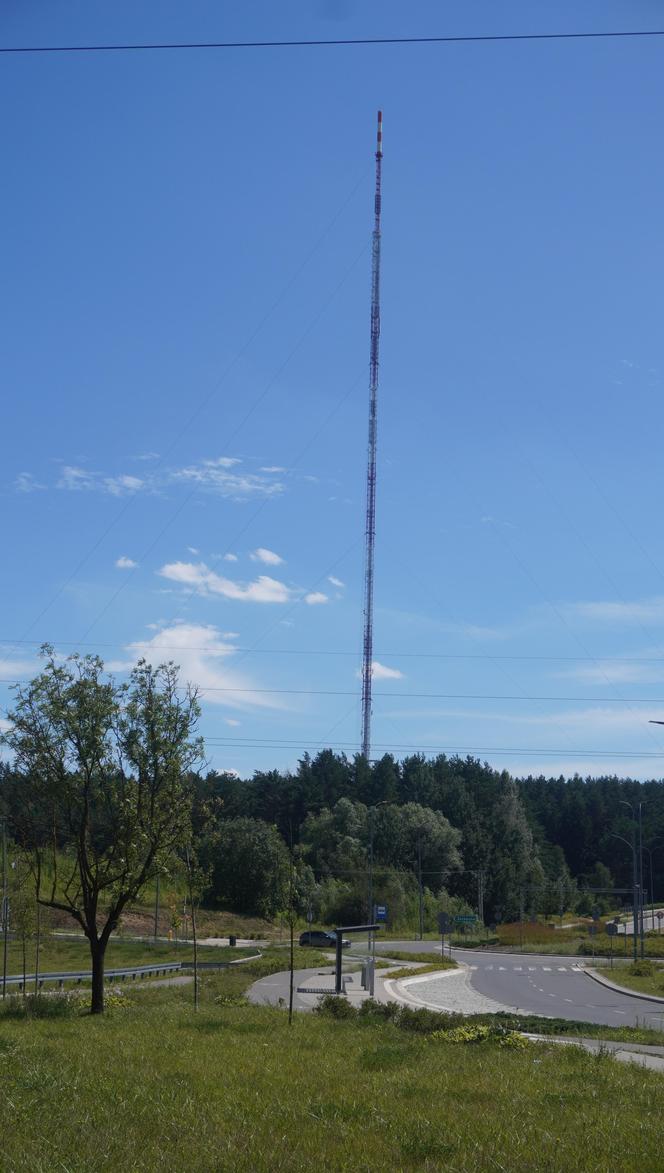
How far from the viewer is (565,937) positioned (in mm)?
88875

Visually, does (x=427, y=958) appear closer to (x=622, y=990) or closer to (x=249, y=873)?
(x=622, y=990)

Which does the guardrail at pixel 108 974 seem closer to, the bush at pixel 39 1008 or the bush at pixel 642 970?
the bush at pixel 39 1008

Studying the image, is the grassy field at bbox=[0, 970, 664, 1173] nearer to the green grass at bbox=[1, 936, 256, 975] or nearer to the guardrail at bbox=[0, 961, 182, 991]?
the guardrail at bbox=[0, 961, 182, 991]

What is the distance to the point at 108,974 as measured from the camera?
48.9m

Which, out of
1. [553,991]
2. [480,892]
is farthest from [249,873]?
[553,991]

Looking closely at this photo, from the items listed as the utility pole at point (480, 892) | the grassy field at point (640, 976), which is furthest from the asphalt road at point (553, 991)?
the utility pole at point (480, 892)

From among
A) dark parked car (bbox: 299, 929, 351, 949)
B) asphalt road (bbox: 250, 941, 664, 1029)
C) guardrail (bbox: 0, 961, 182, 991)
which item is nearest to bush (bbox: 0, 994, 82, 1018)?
asphalt road (bbox: 250, 941, 664, 1029)

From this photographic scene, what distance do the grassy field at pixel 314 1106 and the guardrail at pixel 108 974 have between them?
86.3ft

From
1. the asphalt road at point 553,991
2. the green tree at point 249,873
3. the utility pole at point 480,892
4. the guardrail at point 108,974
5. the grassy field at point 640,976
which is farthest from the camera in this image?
the utility pole at point 480,892

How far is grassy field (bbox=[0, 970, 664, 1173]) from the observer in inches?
348

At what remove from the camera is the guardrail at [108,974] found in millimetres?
44031

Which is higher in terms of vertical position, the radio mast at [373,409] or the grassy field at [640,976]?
the radio mast at [373,409]

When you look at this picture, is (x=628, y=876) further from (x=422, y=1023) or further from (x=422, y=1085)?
(x=422, y=1085)

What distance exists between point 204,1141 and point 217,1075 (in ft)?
14.4
